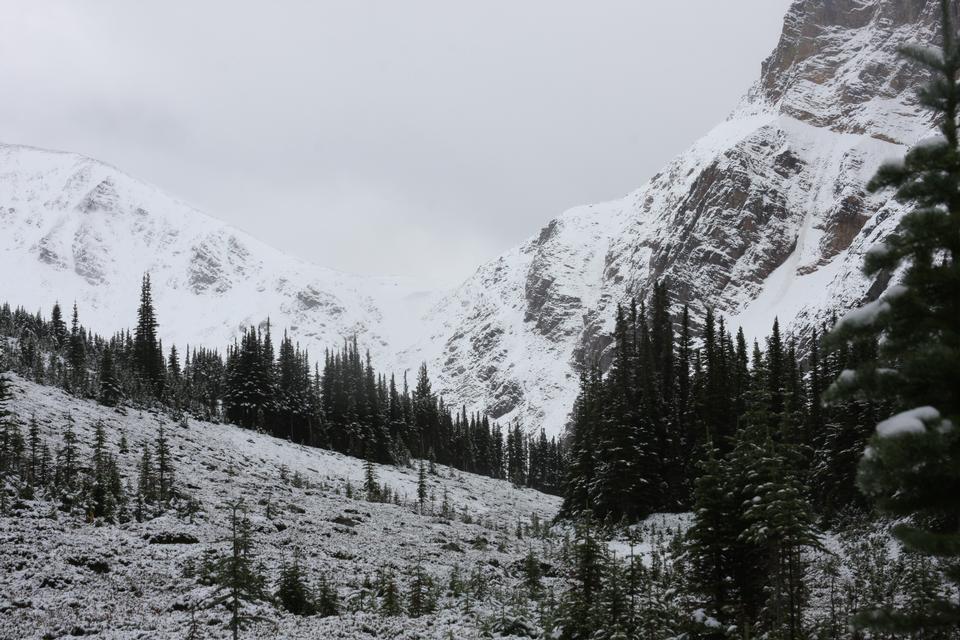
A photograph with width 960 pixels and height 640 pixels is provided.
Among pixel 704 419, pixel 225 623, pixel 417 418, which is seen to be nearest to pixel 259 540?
pixel 225 623

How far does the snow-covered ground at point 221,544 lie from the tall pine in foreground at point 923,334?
20664 millimetres

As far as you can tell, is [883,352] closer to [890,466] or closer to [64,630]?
[890,466]

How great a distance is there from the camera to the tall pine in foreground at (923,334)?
26.4 feet

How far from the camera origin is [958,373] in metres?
8.23

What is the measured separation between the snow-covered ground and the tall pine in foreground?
67.8 feet

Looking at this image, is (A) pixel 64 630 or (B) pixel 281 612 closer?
(A) pixel 64 630

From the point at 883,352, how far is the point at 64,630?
85.1ft

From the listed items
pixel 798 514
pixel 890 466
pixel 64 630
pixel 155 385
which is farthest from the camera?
pixel 155 385

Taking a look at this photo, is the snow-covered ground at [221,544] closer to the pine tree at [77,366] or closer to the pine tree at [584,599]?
the pine tree at [584,599]

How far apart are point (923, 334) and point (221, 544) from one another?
35678mm

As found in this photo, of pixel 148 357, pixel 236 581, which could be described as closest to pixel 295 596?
pixel 236 581

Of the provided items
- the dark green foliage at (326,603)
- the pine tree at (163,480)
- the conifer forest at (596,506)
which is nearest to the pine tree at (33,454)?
the conifer forest at (596,506)

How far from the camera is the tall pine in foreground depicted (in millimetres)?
8039

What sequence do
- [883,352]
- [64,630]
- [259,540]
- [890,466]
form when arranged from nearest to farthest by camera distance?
[890,466] → [883,352] → [64,630] → [259,540]
